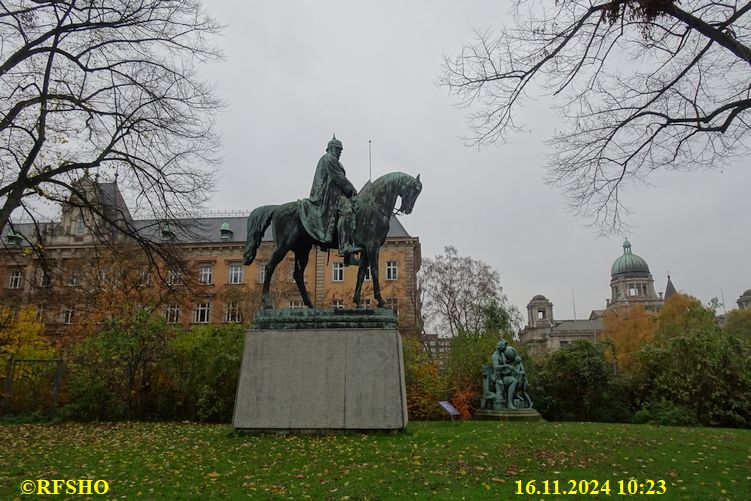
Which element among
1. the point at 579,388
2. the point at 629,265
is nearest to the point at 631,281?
the point at 629,265

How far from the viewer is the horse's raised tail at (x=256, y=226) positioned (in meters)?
10.9

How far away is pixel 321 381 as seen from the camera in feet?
31.6

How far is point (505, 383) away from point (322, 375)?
7.87 m

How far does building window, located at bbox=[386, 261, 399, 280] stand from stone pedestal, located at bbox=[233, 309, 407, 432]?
1390 inches

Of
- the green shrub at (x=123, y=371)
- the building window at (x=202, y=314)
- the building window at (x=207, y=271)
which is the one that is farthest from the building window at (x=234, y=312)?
the green shrub at (x=123, y=371)

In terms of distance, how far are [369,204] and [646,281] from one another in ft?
396

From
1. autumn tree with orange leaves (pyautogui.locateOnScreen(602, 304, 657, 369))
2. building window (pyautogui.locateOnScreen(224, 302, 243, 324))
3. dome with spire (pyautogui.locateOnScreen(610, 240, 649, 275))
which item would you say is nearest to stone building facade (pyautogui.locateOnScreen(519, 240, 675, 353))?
dome with spire (pyautogui.locateOnScreen(610, 240, 649, 275))

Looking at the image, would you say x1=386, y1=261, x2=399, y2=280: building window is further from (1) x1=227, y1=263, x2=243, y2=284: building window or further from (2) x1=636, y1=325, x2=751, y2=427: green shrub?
(2) x1=636, y1=325, x2=751, y2=427: green shrub

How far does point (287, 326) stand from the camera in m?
10.1

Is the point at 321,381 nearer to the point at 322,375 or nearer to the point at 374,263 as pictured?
the point at 322,375

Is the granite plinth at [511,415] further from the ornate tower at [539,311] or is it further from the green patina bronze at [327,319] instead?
the ornate tower at [539,311]

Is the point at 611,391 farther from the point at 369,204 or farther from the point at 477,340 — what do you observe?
the point at 369,204

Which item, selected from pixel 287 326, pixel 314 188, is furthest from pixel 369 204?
pixel 287 326

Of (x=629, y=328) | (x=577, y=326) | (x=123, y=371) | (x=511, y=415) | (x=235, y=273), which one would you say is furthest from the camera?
(x=577, y=326)
